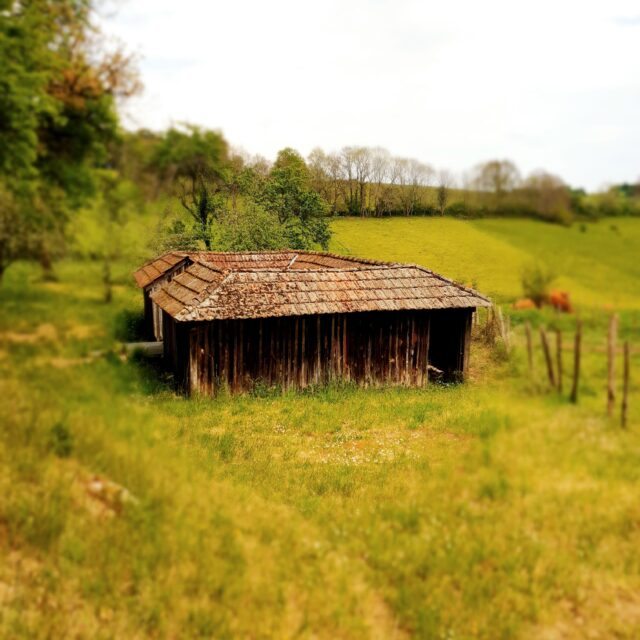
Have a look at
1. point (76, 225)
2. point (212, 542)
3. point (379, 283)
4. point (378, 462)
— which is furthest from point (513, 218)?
point (379, 283)

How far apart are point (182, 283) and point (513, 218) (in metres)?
10.2

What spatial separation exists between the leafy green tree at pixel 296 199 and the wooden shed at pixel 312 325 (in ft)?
5.54

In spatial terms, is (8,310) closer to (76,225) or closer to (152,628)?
(76,225)

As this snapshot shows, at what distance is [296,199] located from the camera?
10500 millimetres

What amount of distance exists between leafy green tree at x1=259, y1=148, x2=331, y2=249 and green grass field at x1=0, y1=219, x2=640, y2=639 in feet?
13.6

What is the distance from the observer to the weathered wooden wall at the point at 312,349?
12258 millimetres

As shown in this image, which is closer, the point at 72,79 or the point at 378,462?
the point at 72,79

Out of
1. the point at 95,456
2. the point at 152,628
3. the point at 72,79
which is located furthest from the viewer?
the point at 95,456

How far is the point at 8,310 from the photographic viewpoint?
12.1 ft

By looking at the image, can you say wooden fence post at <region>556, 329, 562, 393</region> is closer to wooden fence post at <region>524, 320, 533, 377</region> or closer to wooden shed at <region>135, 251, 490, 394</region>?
wooden fence post at <region>524, 320, 533, 377</region>

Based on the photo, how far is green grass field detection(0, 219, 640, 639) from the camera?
12.6 feet

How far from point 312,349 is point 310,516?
7.33 meters

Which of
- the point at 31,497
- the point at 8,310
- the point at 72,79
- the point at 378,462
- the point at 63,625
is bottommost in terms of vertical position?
the point at 378,462

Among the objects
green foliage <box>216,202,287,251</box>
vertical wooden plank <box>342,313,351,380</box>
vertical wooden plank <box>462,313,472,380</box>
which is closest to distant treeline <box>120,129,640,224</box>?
green foliage <box>216,202,287,251</box>
